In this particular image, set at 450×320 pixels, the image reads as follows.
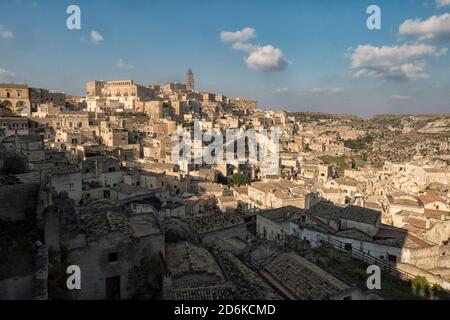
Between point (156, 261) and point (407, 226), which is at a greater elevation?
point (156, 261)

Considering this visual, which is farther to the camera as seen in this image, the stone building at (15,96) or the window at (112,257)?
the stone building at (15,96)

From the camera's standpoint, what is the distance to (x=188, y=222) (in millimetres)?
22000

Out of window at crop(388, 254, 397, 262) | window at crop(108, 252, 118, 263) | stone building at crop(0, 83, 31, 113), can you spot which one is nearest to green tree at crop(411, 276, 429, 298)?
window at crop(388, 254, 397, 262)

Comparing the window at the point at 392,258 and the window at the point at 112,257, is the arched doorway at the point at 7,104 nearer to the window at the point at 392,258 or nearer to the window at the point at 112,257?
the window at the point at 112,257

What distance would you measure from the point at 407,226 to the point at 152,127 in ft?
135

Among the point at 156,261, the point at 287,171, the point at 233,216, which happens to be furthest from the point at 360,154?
the point at 156,261

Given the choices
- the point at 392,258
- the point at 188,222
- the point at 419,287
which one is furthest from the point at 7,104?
the point at 419,287

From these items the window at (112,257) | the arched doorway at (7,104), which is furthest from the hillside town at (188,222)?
the arched doorway at (7,104)

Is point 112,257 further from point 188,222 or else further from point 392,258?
point 392,258

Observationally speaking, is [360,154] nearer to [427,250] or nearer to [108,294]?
[427,250]

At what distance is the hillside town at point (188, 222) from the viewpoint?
11.0m

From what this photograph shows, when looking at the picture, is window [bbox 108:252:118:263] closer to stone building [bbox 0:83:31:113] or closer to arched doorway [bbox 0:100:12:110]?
stone building [bbox 0:83:31:113]

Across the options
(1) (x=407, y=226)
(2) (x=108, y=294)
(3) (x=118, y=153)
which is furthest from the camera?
(3) (x=118, y=153)
